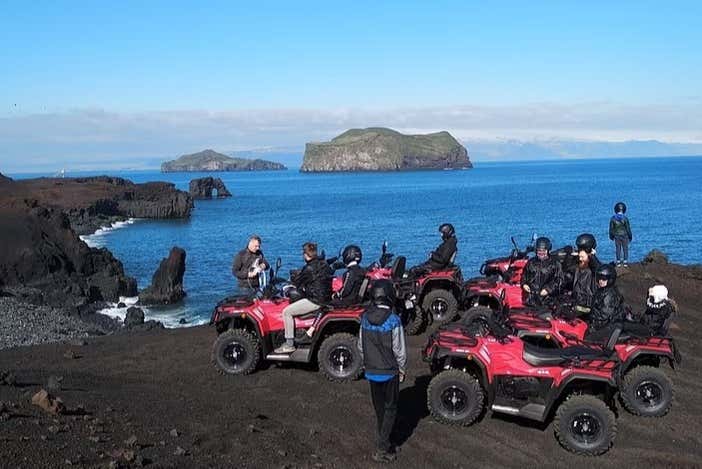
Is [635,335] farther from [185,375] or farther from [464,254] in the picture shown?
[464,254]

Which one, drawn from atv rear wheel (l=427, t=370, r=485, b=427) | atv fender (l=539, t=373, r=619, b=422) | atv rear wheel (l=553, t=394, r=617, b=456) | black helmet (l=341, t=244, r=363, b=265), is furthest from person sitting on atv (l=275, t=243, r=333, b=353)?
→ atv rear wheel (l=553, t=394, r=617, b=456)

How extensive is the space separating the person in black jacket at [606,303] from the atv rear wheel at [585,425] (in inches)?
82.3

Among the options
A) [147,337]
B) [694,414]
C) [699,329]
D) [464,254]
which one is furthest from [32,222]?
[694,414]

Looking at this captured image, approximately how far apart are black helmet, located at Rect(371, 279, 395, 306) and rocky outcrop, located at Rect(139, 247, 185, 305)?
2850 cm

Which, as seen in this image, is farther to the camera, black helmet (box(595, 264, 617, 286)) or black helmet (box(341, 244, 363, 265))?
black helmet (box(341, 244, 363, 265))

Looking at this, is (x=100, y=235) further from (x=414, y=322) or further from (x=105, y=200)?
(x=414, y=322)

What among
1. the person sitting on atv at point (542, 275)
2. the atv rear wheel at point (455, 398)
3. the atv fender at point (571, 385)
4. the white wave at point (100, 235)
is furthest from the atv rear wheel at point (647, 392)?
the white wave at point (100, 235)

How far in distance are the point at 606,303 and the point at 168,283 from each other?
91.6ft

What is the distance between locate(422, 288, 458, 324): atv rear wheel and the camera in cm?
1526

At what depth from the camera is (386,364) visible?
816 centimetres

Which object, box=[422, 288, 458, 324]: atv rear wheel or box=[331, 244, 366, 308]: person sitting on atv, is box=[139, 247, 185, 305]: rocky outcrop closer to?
box=[422, 288, 458, 324]: atv rear wheel

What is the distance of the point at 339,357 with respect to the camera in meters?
11.6

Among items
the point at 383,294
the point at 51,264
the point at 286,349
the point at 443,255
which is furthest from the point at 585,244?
the point at 51,264

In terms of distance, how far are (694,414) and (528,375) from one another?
320 centimetres
